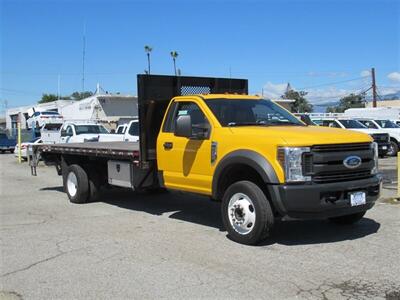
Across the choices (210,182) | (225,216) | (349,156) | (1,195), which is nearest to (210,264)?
(225,216)

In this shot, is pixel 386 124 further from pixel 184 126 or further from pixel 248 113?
pixel 184 126

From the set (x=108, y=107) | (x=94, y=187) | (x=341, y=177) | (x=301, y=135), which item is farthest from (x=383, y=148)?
(x=108, y=107)

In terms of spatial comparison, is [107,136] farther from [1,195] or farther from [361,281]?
[361,281]

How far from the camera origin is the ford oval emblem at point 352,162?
728 centimetres

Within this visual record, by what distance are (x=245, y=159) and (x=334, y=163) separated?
1165 mm

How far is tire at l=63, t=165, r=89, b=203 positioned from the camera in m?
11.4

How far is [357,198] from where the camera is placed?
24.2 feet

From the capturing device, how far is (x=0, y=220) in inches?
383

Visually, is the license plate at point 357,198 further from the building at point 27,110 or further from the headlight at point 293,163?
the building at point 27,110

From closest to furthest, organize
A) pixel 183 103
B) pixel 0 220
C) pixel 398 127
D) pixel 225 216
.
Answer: pixel 225 216
pixel 183 103
pixel 0 220
pixel 398 127

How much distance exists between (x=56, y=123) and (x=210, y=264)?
28.2m

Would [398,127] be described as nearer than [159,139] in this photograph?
No

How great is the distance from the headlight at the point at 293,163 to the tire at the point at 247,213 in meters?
0.51

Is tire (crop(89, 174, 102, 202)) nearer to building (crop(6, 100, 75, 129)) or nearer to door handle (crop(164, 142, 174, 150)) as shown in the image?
door handle (crop(164, 142, 174, 150))
